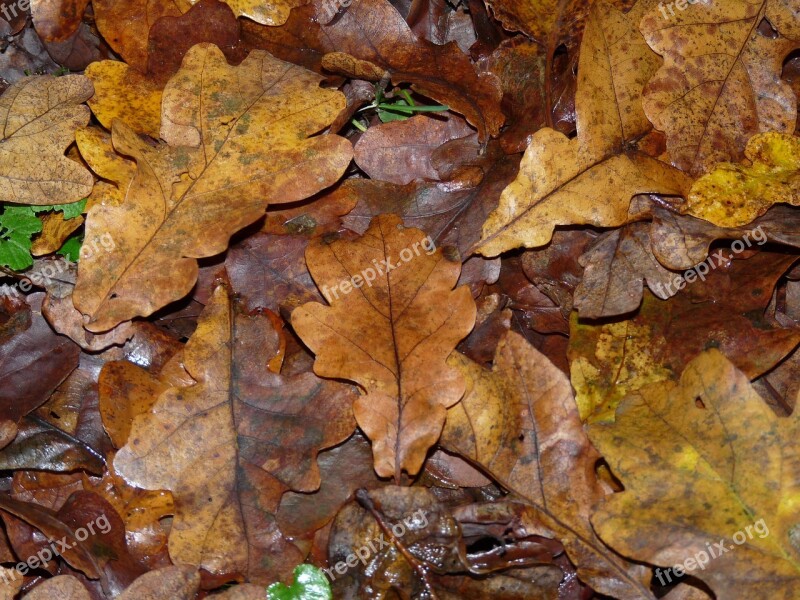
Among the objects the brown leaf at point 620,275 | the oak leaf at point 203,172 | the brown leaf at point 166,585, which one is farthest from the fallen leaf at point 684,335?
the brown leaf at point 166,585

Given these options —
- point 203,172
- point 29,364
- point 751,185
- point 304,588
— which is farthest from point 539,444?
point 29,364

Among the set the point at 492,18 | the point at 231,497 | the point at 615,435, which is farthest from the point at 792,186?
the point at 231,497

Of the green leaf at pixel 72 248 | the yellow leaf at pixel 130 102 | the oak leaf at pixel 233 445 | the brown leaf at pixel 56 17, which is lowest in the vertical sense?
the oak leaf at pixel 233 445

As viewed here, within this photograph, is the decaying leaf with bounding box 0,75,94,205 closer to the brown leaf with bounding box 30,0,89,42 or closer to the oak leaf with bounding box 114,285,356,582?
the brown leaf with bounding box 30,0,89,42

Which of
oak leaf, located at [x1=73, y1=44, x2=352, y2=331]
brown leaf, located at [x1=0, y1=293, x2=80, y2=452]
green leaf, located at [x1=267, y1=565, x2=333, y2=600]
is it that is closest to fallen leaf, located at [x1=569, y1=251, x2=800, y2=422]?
green leaf, located at [x1=267, y1=565, x2=333, y2=600]

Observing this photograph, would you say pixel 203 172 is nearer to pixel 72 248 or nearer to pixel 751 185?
pixel 72 248

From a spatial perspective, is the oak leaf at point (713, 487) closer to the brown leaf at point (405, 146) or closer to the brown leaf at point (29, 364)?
the brown leaf at point (405, 146)

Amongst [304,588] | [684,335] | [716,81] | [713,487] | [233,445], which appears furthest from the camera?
[716,81]
